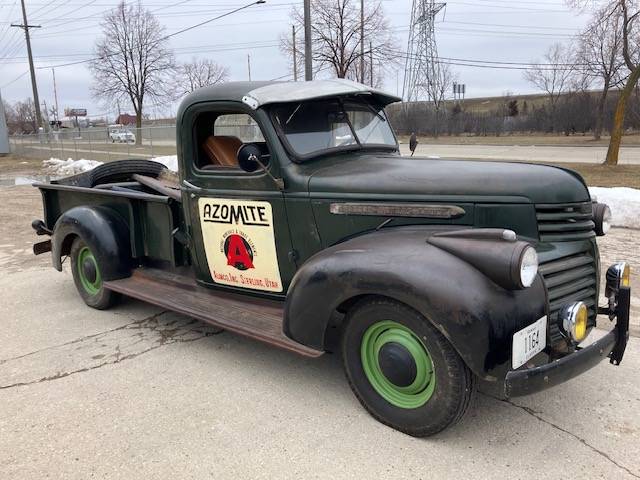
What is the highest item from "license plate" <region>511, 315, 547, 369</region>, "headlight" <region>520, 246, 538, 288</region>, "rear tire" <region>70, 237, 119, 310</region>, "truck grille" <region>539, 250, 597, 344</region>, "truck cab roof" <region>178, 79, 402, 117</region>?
"truck cab roof" <region>178, 79, 402, 117</region>

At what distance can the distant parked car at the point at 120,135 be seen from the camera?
25.1 m

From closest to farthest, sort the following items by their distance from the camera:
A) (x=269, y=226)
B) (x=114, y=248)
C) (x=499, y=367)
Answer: (x=499, y=367)
(x=269, y=226)
(x=114, y=248)

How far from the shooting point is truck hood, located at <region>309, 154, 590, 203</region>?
116 inches

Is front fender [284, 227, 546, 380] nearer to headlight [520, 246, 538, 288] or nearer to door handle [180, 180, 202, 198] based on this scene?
headlight [520, 246, 538, 288]

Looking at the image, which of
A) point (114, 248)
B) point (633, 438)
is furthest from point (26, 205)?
point (633, 438)

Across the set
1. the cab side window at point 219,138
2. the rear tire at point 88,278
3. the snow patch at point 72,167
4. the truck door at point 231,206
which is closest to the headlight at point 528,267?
the truck door at point 231,206

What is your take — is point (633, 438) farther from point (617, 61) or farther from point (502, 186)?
point (617, 61)

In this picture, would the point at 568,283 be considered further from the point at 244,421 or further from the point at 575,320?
the point at 244,421

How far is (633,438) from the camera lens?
283cm

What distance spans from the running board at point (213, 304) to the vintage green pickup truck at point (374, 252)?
14mm

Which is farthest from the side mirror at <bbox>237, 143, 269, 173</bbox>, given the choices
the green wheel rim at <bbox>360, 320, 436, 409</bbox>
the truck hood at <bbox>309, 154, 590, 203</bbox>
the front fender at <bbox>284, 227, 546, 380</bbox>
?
the green wheel rim at <bbox>360, 320, 436, 409</bbox>

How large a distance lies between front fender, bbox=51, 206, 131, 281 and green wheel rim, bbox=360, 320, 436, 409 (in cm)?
262

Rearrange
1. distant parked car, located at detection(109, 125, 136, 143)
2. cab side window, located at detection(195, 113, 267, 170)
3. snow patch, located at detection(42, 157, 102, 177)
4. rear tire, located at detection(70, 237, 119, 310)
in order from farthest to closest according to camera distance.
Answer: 1. distant parked car, located at detection(109, 125, 136, 143)
2. snow patch, located at detection(42, 157, 102, 177)
3. rear tire, located at detection(70, 237, 119, 310)
4. cab side window, located at detection(195, 113, 267, 170)

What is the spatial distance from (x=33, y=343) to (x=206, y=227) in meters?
1.71
